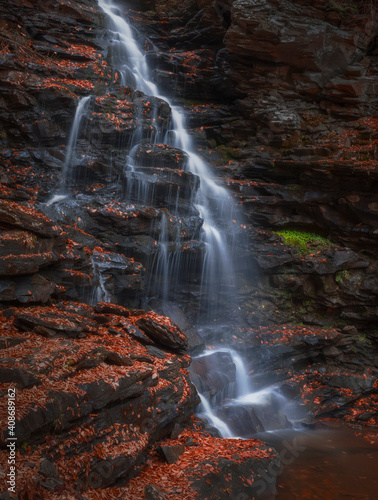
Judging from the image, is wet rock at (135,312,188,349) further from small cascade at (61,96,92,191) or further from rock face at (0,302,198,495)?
small cascade at (61,96,92,191)

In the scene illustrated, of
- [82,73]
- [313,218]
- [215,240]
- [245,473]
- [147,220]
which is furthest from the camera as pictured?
[82,73]

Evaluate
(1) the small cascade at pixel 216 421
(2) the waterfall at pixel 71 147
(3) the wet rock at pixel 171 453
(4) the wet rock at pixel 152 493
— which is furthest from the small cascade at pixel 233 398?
(2) the waterfall at pixel 71 147

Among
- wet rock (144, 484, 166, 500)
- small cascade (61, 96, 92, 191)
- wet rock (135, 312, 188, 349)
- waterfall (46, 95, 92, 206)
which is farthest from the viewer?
small cascade (61, 96, 92, 191)

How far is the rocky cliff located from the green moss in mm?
93

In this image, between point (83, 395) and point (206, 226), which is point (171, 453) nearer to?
point (83, 395)

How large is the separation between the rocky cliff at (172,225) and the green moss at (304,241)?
93mm

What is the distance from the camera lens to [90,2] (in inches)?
764

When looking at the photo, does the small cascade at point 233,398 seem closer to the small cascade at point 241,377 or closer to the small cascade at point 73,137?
the small cascade at point 241,377

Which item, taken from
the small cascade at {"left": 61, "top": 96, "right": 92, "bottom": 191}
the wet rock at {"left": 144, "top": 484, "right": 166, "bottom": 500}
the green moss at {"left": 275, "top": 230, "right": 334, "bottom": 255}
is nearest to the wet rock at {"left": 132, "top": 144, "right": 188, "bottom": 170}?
the small cascade at {"left": 61, "top": 96, "right": 92, "bottom": 191}

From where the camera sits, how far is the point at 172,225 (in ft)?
38.1

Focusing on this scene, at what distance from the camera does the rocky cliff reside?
17.6ft

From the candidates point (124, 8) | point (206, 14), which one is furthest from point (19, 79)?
point (124, 8)

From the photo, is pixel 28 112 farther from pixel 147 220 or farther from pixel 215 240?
pixel 215 240

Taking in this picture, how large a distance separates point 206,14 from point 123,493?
2161 centimetres
